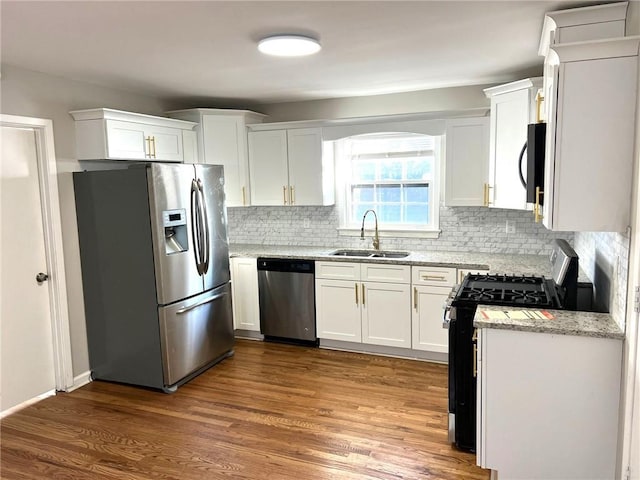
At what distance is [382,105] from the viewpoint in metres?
4.54

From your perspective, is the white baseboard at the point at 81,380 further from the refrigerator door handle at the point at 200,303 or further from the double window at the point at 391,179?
the double window at the point at 391,179

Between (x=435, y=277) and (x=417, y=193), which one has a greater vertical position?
(x=417, y=193)

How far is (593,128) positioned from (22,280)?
147 inches

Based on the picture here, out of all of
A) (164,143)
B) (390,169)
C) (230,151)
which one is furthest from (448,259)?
(164,143)

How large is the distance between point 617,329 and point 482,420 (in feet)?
2.48

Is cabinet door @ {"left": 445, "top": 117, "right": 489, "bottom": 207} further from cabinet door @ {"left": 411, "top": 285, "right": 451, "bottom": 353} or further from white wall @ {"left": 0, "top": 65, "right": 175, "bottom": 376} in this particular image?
white wall @ {"left": 0, "top": 65, "right": 175, "bottom": 376}

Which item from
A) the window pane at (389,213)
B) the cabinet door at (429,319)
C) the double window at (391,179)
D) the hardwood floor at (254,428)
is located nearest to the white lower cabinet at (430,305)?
the cabinet door at (429,319)

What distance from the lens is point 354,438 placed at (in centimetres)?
285

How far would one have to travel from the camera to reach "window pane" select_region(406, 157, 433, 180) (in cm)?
449

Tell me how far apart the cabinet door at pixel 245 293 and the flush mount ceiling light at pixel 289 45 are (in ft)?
7.38

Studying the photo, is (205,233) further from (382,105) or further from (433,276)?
(382,105)

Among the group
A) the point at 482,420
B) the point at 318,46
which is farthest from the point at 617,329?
the point at 318,46

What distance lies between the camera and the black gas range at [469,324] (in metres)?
2.52

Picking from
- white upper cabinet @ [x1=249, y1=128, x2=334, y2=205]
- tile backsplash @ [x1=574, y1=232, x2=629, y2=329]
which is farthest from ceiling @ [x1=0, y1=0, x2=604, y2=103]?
tile backsplash @ [x1=574, y1=232, x2=629, y2=329]
